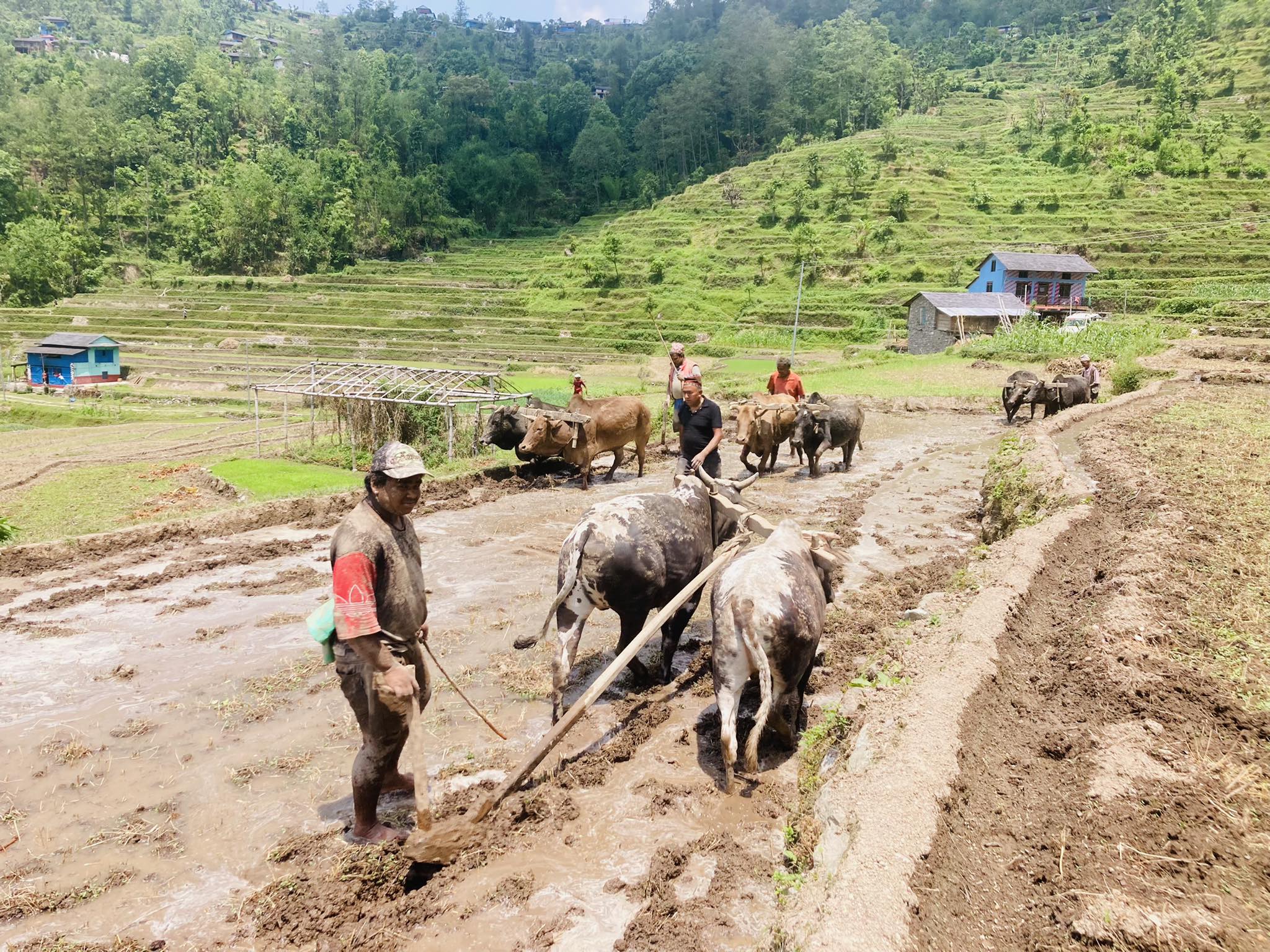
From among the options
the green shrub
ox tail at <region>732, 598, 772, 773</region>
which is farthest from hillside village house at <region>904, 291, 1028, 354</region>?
ox tail at <region>732, 598, 772, 773</region>

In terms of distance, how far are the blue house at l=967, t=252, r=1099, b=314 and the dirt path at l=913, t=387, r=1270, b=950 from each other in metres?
44.6

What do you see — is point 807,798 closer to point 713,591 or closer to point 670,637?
point 713,591

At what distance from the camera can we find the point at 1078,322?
38.6m

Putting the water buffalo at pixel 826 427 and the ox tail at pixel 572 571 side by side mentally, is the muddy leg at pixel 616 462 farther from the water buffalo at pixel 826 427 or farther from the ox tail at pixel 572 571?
the ox tail at pixel 572 571

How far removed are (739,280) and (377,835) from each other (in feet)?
189

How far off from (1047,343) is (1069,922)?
33.9 metres

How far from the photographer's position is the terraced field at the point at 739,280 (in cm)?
4509

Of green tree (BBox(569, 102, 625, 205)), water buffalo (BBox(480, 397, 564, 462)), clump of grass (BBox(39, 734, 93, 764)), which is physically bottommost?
clump of grass (BBox(39, 734, 93, 764))

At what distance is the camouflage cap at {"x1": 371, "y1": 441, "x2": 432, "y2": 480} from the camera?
4.18 m

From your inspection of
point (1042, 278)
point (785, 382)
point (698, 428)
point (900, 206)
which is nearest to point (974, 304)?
point (1042, 278)

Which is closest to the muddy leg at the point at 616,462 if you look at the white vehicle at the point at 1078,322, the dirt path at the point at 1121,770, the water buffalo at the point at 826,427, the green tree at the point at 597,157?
the water buffalo at the point at 826,427

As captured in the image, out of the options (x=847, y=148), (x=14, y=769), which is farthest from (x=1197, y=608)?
(x=847, y=148)

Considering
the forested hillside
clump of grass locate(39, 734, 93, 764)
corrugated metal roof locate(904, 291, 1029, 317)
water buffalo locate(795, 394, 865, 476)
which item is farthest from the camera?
the forested hillside

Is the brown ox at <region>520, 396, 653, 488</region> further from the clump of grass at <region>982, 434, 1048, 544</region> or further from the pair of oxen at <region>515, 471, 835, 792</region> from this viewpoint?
the pair of oxen at <region>515, 471, 835, 792</region>
